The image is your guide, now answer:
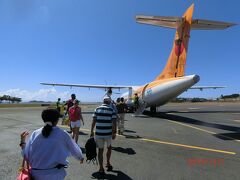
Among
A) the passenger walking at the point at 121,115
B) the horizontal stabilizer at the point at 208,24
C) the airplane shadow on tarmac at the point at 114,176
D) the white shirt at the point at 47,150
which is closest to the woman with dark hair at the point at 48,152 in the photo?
the white shirt at the point at 47,150

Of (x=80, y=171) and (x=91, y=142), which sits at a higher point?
(x=91, y=142)

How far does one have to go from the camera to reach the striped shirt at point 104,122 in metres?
6.60

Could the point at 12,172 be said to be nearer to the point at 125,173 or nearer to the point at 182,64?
the point at 125,173

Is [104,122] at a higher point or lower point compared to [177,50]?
lower

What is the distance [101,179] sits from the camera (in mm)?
6074

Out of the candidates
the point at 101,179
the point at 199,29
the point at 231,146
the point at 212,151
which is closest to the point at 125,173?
the point at 101,179

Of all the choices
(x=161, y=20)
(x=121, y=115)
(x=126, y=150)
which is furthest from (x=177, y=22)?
(x=126, y=150)

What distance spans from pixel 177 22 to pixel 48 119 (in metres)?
18.3

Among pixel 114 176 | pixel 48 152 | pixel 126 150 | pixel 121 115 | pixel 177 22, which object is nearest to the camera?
pixel 48 152

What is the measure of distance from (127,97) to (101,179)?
25862 mm

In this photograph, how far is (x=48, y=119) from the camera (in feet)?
12.0

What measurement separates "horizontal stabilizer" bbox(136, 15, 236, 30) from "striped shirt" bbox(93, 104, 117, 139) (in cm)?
1377

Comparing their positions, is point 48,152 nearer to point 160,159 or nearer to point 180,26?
point 160,159

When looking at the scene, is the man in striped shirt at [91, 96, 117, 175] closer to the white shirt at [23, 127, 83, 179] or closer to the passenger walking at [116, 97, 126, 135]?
the white shirt at [23, 127, 83, 179]
